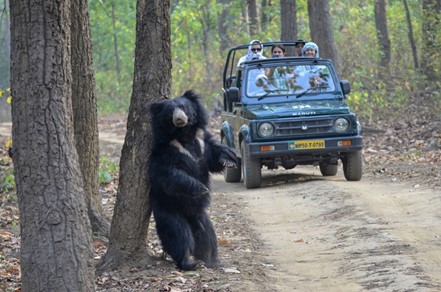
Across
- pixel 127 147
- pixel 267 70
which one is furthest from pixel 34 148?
pixel 267 70

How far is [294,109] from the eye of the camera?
14781mm

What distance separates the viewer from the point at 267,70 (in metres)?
15.8

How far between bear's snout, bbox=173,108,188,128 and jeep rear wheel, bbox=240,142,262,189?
21.8 ft

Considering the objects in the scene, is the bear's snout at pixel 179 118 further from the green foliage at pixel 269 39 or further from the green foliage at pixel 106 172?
the green foliage at pixel 269 39

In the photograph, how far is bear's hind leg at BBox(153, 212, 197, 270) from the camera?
8.31m

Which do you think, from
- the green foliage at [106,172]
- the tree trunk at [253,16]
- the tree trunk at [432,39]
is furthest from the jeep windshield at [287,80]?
the tree trunk at [253,16]

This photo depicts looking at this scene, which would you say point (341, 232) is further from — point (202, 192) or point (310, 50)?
point (310, 50)

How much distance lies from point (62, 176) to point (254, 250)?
411cm

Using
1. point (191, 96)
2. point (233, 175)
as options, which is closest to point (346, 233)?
point (191, 96)

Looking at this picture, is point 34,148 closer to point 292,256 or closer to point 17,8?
point 17,8

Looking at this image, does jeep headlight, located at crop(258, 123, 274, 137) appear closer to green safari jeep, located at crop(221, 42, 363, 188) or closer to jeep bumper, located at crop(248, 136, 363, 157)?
green safari jeep, located at crop(221, 42, 363, 188)

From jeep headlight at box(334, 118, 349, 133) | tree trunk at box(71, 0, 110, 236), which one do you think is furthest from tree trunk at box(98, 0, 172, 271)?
jeep headlight at box(334, 118, 349, 133)

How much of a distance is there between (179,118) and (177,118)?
0.06 ft

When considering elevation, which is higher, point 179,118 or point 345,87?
point 345,87
